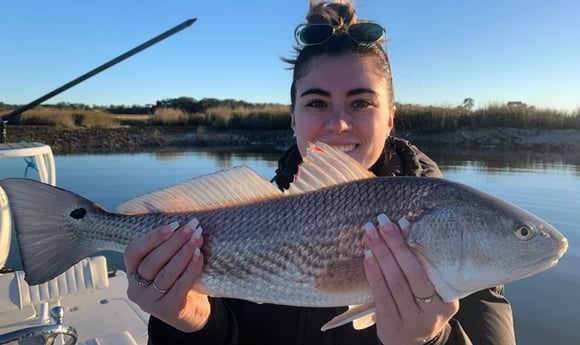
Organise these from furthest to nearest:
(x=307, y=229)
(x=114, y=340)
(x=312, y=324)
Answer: (x=114, y=340), (x=312, y=324), (x=307, y=229)

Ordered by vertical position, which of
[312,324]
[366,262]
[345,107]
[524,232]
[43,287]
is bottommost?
[43,287]

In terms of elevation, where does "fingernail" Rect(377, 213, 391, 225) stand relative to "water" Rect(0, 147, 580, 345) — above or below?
above

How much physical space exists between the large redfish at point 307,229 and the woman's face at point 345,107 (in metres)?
0.52

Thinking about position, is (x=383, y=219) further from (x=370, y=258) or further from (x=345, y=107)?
(x=345, y=107)

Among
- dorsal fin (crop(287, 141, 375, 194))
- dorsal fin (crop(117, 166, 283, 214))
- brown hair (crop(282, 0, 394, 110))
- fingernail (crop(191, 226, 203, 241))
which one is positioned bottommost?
fingernail (crop(191, 226, 203, 241))

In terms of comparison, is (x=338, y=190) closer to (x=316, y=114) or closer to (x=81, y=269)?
(x=316, y=114)

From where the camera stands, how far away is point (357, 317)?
2111 millimetres

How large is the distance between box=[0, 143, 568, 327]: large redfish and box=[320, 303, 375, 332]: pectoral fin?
0.02 meters

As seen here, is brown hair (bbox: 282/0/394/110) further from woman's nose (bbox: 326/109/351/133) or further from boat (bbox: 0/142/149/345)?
boat (bbox: 0/142/149/345)

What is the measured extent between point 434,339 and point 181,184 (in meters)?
1.53

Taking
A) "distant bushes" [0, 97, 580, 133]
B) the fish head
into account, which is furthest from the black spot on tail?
"distant bushes" [0, 97, 580, 133]

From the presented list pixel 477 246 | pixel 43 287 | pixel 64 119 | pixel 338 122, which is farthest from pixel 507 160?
pixel 64 119

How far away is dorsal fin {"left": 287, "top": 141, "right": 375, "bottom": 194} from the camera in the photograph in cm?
234

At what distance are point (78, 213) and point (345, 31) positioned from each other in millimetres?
2099
